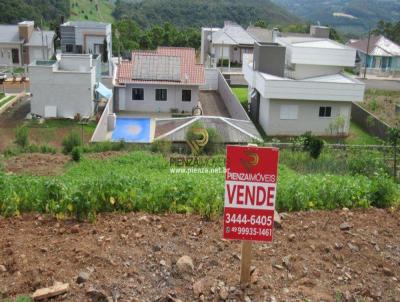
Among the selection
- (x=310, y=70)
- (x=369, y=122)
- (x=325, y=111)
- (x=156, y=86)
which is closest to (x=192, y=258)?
(x=325, y=111)

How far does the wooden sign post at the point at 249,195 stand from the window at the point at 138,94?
29.8 metres

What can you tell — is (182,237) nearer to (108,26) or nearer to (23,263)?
(23,263)

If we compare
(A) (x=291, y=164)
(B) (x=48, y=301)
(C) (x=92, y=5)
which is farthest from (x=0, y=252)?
(C) (x=92, y=5)

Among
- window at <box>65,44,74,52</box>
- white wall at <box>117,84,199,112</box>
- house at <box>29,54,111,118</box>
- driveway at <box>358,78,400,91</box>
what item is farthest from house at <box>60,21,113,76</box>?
driveway at <box>358,78,400,91</box>

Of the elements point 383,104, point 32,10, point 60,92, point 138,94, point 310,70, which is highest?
point 32,10

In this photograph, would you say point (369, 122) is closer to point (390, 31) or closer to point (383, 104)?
point (383, 104)

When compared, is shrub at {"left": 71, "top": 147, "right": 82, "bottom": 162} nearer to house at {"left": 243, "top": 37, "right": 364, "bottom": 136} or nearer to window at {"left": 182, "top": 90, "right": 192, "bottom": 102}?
house at {"left": 243, "top": 37, "right": 364, "bottom": 136}

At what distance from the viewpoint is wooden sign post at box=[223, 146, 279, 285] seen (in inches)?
206

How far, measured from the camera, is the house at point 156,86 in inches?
1353

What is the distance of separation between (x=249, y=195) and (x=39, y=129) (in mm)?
25788

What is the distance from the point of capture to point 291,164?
20.4 m

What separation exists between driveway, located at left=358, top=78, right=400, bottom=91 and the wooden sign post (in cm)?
4149

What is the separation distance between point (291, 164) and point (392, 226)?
43.2 ft

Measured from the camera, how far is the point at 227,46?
53031mm
